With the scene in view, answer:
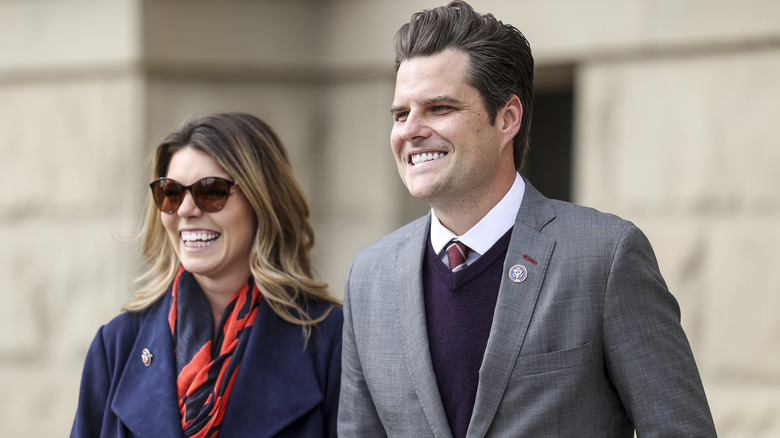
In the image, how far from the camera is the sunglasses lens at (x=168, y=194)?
3271 mm

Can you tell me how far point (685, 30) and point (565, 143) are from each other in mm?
1308

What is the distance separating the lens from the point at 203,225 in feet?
10.7

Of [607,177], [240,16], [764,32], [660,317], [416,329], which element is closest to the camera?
[660,317]

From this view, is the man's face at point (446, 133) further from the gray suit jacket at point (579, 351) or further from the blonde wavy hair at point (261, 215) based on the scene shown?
the blonde wavy hair at point (261, 215)

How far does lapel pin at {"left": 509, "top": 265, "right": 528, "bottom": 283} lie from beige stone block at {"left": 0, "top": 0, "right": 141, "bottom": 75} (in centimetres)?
356

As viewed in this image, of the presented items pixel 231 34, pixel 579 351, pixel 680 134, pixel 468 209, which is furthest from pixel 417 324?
pixel 231 34

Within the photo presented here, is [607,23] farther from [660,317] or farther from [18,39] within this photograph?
[18,39]

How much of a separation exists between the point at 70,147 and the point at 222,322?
2.88 m

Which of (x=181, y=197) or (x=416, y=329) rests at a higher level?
(x=181, y=197)

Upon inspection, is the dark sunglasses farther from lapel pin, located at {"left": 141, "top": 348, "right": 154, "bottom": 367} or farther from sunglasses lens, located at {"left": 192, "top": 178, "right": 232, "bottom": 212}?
lapel pin, located at {"left": 141, "top": 348, "right": 154, "bottom": 367}

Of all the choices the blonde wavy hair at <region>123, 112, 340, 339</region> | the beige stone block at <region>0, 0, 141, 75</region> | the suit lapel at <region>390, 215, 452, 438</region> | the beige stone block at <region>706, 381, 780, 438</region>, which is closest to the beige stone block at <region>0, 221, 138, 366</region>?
the beige stone block at <region>0, 0, 141, 75</region>

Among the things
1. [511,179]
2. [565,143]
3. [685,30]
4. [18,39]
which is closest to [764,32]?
[685,30]

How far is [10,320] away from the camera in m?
5.82

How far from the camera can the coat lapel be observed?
3.10m
